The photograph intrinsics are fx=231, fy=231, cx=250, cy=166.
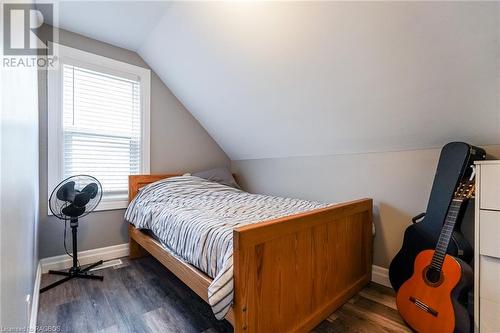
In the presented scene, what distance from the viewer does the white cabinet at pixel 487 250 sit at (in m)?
1.18

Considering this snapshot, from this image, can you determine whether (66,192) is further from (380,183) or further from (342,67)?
(380,183)

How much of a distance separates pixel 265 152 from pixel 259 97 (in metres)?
0.86

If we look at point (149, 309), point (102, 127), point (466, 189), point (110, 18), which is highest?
point (110, 18)

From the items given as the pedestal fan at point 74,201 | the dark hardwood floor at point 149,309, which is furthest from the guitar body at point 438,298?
the pedestal fan at point 74,201

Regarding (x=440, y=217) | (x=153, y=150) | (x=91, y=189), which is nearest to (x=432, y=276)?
(x=440, y=217)

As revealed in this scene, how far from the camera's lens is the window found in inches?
86.8

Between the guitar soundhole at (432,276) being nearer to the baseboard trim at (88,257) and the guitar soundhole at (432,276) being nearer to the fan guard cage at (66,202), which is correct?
the fan guard cage at (66,202)

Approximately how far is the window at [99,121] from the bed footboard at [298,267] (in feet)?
6.71

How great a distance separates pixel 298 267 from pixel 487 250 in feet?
3.22

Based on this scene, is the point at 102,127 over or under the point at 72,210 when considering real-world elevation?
over

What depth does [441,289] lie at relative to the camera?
4.12 feet

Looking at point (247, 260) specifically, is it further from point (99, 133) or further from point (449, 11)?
point (99, 133)

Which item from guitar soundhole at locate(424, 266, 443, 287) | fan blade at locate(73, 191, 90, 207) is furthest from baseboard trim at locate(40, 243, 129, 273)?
guitar soundhole at locate(424, 266, 443, 287)

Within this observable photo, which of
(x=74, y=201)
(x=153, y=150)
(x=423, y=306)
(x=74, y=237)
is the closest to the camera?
(x=423, y=306)
